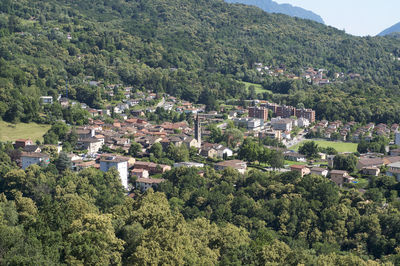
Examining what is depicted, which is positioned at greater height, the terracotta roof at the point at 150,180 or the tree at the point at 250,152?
the tree at the point at 250,152


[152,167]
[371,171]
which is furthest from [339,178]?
[152,167]

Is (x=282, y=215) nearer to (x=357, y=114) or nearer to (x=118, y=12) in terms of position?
(x=357, y=114)

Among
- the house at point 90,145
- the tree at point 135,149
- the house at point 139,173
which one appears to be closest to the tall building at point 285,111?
the tree at point 135,149

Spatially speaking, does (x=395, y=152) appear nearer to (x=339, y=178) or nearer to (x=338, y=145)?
(x=338, y=145)

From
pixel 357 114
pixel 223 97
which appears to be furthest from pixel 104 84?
pixel 357 114

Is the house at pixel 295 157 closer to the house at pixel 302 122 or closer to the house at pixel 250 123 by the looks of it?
the house at pixel 250 123

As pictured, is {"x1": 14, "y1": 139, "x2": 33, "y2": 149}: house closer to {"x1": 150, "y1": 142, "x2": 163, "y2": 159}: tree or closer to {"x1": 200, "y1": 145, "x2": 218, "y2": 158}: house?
{"x1": 150, "y1": 142, "x2": 163, "y2": 159}: tree

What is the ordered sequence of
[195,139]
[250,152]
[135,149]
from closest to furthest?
[250,152] → [135,149] → [195,139]
